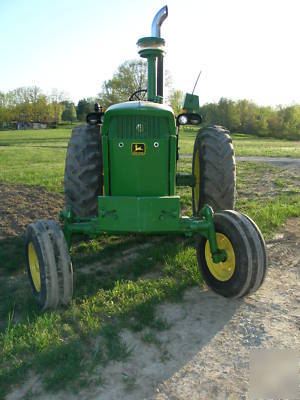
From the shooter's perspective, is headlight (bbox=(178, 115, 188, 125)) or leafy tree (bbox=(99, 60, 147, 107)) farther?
leafy tree (bbox=(99, 60, 147, 107))

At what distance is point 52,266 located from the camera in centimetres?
346

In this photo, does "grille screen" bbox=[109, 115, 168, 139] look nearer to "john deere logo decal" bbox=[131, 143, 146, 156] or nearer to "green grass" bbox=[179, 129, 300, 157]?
"john deere logo decal" bbox=[131, 143, 146, 156]

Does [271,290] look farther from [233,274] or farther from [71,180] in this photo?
[71,180]

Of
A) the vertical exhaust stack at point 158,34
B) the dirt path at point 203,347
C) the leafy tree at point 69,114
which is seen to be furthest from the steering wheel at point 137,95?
the leafy tree at point 69,114

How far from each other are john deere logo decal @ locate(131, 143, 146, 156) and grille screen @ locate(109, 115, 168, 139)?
3.3 inches

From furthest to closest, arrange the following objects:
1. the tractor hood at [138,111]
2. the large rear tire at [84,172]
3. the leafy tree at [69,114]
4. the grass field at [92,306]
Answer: the leafy tree at [69,114]
the large rear tire at [84,172]
the tractor hood at [138,111]
the grass field at [92,306]

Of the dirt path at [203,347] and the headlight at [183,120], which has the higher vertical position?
the headlight at [183,120]

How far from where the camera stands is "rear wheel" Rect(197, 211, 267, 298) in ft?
11.7

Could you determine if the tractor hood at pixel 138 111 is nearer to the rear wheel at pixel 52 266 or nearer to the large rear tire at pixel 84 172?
the large rear tire at pixel 84 172

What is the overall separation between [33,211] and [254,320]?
4599 millimetres

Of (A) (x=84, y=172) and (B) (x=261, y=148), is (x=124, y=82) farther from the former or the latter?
(A) (x=84, y=172)

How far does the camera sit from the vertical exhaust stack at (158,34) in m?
5.66

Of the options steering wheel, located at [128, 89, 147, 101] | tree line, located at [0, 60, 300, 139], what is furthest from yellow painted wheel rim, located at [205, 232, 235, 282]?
tree line, located at [0, 60, 300, 139]

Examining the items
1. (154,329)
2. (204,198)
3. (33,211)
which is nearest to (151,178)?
(204,198)
